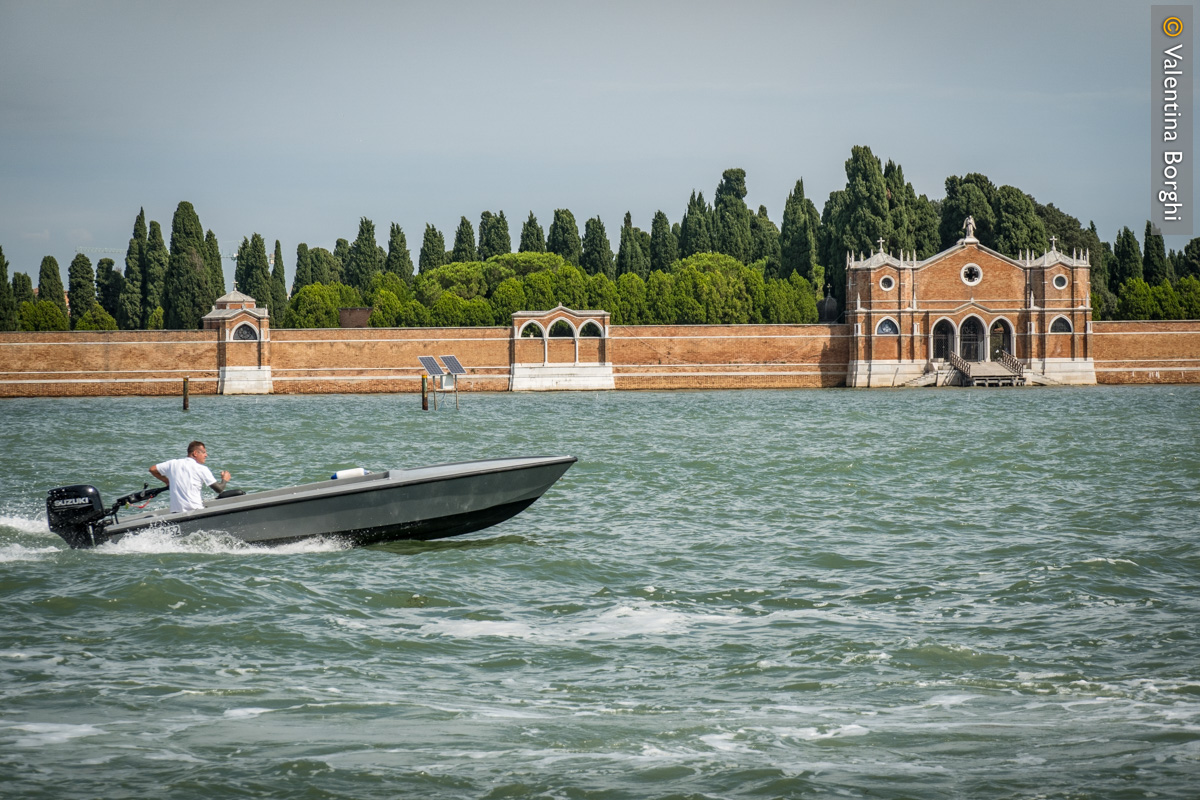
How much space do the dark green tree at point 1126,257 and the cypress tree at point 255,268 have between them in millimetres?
42592

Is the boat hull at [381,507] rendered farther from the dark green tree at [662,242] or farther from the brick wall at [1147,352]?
the dark green tree at [662,242]

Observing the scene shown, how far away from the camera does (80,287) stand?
2500 inches

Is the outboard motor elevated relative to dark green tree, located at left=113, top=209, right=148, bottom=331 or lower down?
lower down

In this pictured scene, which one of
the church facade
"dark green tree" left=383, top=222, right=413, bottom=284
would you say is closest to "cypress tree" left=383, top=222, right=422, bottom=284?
"dark green tree" left=383, top=222, right=413, bottom=284

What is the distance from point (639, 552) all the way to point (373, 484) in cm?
246

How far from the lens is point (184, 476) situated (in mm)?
10375

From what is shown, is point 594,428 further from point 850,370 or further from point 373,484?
point 850,370

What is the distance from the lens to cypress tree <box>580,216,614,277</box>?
6594cm

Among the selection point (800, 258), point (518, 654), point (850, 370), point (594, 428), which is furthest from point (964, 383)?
point (518, 654)

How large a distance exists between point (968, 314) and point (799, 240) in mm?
13252

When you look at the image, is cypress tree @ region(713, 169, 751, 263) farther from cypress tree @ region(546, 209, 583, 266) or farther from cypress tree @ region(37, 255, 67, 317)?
cypress tree @ region(37, 255, 67, 317)

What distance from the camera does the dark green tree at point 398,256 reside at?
216ft

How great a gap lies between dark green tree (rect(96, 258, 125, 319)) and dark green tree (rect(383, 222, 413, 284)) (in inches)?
586

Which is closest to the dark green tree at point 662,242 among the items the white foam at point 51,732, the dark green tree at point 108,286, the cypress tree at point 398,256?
the cypress tree at point 398,256
